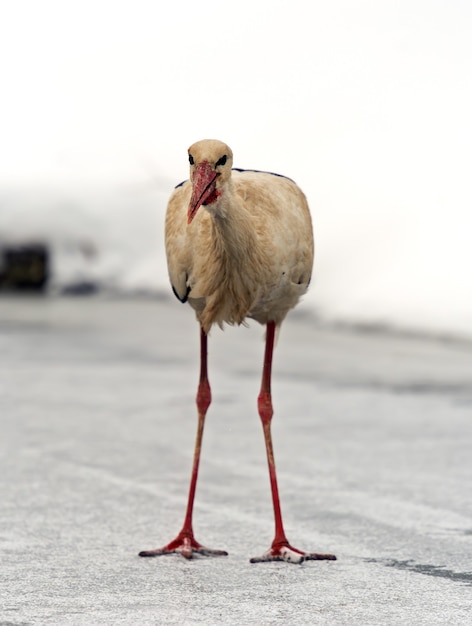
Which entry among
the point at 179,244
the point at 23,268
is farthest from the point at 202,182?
the point at 23,268

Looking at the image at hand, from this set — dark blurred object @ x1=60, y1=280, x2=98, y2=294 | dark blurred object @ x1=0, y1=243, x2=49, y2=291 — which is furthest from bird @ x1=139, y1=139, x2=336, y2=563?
dark blurred object @ x1=0, y1=243, x2=49, y2=291

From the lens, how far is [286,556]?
4645 mm

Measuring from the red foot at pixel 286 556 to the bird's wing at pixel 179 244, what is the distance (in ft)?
3.78

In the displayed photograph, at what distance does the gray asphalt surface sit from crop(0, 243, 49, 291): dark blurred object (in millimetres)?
3476

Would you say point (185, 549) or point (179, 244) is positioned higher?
point (179, 244)

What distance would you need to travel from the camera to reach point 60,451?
21.9 ft

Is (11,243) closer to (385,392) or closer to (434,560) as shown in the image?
(385,392)

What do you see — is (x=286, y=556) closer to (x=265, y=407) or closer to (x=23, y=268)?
(x=265, y=407)

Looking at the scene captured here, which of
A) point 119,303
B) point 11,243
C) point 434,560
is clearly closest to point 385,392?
point 434,560

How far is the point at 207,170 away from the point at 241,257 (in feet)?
1.82

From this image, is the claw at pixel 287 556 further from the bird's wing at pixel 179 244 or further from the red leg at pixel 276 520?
the bird's wing at pixel 179 244

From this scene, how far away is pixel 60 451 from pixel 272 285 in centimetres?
231

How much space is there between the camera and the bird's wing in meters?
4.96

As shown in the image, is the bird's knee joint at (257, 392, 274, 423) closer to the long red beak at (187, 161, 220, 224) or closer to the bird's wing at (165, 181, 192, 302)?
the bird's wing at (165, 181, 192, 302)
